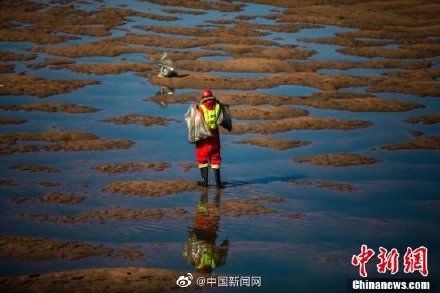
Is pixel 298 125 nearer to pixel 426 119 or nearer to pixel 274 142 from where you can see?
pixel 274 142

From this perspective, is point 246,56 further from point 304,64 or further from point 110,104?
point 110,104

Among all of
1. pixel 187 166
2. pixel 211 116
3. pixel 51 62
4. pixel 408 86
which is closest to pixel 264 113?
pixel 187 166

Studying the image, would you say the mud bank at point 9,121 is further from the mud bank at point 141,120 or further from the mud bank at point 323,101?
the mud bank at point 323,101

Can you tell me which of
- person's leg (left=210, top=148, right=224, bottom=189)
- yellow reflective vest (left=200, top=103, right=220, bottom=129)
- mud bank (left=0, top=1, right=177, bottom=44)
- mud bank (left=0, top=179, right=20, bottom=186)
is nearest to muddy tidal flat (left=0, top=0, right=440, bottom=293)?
mud bank (left=0, top=179, right=20, bottom=186)

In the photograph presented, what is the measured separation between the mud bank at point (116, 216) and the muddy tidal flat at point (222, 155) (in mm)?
49

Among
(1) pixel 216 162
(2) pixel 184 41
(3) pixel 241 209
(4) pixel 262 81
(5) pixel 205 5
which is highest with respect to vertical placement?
(5) pixel 205 5

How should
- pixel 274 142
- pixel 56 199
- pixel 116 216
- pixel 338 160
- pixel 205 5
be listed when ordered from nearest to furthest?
pixel 116 216, pixel 56 199, pixel 338 160, pixel 274 142, pixel 205 5

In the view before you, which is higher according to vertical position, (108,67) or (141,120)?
(108,67)

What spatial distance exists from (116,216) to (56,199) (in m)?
1.51

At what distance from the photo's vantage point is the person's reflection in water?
989 centimetres

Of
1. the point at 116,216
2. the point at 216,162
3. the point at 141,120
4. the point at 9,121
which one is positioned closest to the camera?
the point at 116,216

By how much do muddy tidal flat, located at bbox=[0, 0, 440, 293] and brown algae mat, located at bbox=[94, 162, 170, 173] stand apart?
0.26ft

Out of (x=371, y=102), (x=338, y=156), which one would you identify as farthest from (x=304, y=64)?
(x=338, y=156)

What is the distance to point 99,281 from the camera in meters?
8.95
